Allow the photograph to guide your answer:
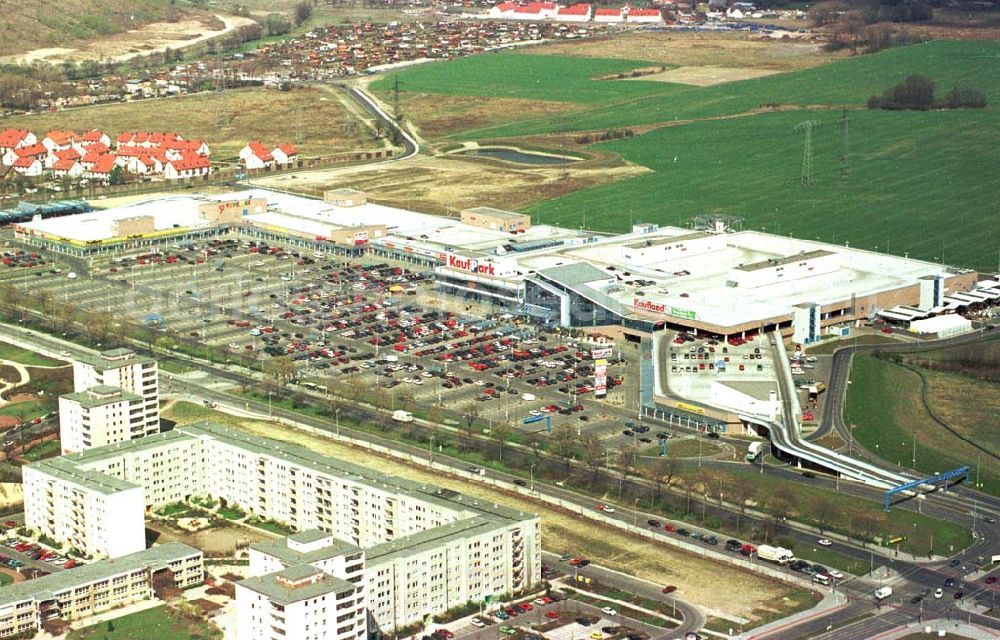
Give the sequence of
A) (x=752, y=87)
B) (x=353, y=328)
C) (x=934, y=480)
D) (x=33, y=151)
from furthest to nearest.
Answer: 1. (x=752, y=87)
2. (x=33, y=151)
3. (x=353, y=328)
4. (x=934, y=480)

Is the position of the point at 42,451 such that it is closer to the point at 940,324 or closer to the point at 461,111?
the point at 940,324

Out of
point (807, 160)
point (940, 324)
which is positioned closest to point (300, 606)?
point (940, 324)

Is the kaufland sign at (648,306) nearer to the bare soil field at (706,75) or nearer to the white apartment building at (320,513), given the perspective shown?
the white apartment building at (320,513)

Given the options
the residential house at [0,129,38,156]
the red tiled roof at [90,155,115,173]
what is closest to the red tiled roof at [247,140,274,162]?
the red tiled roof at [90,155,115,173]

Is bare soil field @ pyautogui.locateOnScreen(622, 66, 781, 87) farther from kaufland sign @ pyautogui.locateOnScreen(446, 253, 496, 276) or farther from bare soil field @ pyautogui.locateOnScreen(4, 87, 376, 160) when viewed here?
kaufland sign @ pyautogui.locateOnScreen(446, 253, 496, 276)

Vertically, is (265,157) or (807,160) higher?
(807,160)

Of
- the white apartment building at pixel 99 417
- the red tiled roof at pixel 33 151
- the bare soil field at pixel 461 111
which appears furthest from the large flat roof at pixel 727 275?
the red tiled roof at pixel 33 151

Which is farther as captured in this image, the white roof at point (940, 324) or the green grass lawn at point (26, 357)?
the white roof at point (940, 324)
